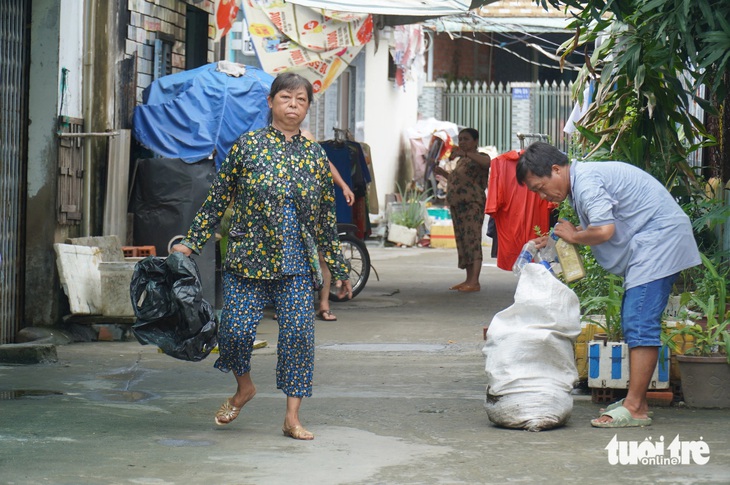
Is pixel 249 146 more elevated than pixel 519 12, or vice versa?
pixel 519 12

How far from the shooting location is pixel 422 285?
14.8 m

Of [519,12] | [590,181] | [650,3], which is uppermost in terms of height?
[519,12]

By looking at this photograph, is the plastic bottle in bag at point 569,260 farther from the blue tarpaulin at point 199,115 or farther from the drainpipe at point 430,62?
the drainpipe at point 430,62

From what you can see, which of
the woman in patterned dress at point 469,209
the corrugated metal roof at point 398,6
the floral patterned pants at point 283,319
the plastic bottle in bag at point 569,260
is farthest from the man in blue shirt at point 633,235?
the woman in patterned dress at point 469,209

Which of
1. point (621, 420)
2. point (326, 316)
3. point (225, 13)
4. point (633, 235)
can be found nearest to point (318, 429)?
point (621, 420)

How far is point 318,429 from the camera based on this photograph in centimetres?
640

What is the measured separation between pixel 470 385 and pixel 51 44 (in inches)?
184

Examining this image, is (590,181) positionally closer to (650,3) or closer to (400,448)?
(650,3)

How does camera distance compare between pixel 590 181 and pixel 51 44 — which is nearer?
pixel 590 181

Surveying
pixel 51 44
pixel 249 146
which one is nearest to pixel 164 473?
pixel 249 146

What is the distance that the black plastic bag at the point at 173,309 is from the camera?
246 inches

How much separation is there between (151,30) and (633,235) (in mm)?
6821

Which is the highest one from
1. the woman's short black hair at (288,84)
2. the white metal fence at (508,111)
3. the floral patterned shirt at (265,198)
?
the white metal fence at (508,111)

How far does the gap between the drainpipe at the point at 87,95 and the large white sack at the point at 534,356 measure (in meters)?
5.01
